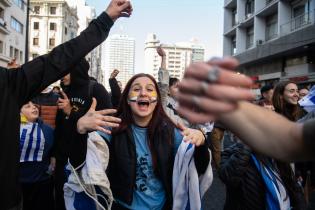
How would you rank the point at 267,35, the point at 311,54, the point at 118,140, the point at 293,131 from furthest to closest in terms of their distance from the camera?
→ 1. the point at 267,35
2. the point at 311,54
3. the point at 118,140
4. the point at 293,131

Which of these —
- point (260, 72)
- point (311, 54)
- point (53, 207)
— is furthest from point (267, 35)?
point (53, 207)

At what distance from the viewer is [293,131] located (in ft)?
4.44

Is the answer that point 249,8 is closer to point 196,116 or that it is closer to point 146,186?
point 146,186

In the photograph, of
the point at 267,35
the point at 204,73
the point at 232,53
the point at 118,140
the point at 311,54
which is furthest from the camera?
the point at 232,53

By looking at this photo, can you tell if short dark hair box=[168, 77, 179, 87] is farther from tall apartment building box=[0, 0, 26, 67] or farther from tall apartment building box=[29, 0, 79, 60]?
tall apartment building box=[29, 0, 79, 60]

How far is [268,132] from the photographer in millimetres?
1332

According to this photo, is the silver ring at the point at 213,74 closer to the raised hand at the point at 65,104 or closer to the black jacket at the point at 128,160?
A: the black jacket at the point at 128,160

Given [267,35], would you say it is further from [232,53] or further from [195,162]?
[195,162]

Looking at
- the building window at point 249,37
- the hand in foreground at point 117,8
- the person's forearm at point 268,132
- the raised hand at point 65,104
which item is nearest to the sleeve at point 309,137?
the person's forearm at point 268,132

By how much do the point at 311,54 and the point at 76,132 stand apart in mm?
19838

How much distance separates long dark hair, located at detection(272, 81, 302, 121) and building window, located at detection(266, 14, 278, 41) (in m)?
21.9

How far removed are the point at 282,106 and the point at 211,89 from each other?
145 inches

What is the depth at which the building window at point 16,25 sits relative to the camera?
38312 mm

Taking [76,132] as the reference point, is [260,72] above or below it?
above
